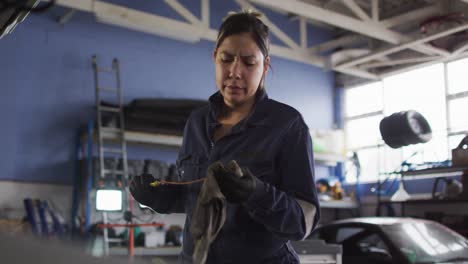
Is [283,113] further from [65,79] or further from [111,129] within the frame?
[65,79]

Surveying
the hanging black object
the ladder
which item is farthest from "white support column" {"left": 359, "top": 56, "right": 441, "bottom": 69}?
the ladder

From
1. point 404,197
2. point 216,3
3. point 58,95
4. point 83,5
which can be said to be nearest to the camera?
point 83,5

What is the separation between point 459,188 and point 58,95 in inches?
232

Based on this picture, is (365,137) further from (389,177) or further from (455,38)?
(455,38)

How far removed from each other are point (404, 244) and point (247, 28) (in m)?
3.15

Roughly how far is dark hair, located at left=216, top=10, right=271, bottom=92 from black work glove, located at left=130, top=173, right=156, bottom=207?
0.41 metres

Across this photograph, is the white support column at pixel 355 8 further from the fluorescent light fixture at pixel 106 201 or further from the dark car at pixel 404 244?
the fluorescent light fixture at pixel 106 201

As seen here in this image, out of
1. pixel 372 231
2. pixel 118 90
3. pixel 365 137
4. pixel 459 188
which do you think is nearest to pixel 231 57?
pixel 372 231

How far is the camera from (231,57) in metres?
1.42

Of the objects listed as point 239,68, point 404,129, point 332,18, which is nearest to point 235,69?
point 239,68

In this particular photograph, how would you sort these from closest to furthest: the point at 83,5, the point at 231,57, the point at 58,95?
the point at 231,57, the point at 83,5, the point at 58,95

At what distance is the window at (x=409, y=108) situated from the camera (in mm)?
9203

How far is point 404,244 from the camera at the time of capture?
4047mm

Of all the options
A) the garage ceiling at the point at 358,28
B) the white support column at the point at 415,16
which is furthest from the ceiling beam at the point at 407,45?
the white support column at the point at 415,16
